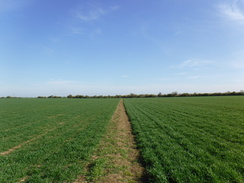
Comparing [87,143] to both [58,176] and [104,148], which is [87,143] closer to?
[104,148]

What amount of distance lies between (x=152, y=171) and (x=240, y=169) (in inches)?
135

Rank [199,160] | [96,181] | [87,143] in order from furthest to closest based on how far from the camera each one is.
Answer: [87,143], [199,160], [96,181]

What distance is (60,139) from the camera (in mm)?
10062

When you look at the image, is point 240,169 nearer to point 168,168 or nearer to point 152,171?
point 168,168

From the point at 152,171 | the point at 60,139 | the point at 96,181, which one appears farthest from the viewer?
the point at 60,139

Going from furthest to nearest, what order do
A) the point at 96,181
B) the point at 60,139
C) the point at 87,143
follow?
the point at 60,139
the point at 87,143
the point at 96,181

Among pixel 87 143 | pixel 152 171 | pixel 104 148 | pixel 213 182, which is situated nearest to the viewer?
pixel 213 182

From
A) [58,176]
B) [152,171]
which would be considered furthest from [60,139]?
[152,171]

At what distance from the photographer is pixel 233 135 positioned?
936cm

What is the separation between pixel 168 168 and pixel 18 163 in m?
6.96

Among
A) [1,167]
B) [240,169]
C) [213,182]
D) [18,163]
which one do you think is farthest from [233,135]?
[1,167]

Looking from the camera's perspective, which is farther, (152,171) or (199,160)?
(199,160)

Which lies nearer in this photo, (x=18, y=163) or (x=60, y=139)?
(x=18, y=163)

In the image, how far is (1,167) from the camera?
20.4ft
